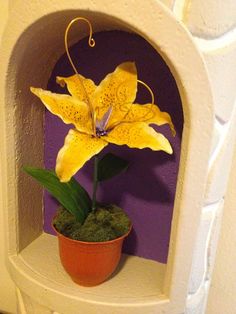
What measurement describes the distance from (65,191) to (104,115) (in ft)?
0.49

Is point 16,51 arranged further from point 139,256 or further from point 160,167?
point 139,256

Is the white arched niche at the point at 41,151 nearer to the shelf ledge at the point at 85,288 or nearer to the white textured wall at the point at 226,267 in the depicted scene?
the shelf ledge at the point at 85,288

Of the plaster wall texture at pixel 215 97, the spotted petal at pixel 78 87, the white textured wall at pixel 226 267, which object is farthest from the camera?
the white textured wall at pixel 226 267

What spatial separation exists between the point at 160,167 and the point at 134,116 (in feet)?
0.49

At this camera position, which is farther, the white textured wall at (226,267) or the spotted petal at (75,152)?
the white textured wall at (226,267)

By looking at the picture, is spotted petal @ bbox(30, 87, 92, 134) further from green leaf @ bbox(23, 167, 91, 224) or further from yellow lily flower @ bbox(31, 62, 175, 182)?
green leaf @ bbox(23, 167, 91, 224)

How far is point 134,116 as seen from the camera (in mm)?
600

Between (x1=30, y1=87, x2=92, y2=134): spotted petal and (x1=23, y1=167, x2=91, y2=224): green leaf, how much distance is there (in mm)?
104

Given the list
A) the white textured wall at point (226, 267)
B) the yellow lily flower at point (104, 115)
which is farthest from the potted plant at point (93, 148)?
the white textured wall at point (226, 267)

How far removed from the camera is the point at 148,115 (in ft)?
1.94

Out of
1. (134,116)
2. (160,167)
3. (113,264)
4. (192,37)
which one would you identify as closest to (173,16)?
(192,37)

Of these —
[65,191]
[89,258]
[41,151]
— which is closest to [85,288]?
[89,258]

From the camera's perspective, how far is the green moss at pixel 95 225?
628 millimetres

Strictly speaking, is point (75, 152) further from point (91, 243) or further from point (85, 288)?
point (85, 288)
